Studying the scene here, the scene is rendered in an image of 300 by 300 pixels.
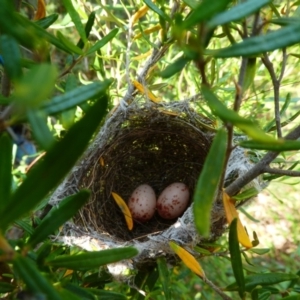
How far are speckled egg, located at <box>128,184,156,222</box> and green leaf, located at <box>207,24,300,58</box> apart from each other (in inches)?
29.7

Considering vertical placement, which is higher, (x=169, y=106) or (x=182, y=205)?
(x=169, y=106)

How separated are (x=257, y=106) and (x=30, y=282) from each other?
0.64m

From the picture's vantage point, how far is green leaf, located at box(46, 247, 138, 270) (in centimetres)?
33

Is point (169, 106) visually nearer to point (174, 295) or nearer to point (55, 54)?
point (174, 295)

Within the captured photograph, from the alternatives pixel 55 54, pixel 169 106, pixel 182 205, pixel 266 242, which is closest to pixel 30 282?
pixel 169 106

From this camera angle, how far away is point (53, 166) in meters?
0.27

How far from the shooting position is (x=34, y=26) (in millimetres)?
344

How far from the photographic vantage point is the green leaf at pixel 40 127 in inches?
8.5

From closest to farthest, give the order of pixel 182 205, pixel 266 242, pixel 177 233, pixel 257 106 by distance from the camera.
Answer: pixel 177 233 < pixel 257 106 < pixel 182 205 < pixel 266 242

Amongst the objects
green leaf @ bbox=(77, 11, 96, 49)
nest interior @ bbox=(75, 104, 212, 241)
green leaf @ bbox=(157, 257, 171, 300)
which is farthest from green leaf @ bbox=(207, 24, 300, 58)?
nest interior @ bbox=(75, 104, 212, 241)

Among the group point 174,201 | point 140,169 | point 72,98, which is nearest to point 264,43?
point 72,98

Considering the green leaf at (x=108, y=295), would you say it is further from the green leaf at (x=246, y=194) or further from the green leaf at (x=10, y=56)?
the green leaf at (x=10, y=56)

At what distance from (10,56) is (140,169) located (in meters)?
0.82

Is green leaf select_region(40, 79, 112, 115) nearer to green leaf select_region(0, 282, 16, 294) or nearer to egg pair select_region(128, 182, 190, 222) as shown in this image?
green leaf select_region(0, 282, 16, 294)
